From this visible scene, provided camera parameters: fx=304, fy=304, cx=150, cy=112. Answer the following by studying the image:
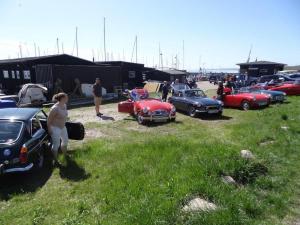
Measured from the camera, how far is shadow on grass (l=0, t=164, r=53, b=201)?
6.29 meters

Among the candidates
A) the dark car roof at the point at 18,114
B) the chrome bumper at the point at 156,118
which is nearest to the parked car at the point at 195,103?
the chrome bumper at the point at 156,118

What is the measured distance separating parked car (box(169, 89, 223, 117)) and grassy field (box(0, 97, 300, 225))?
493cm

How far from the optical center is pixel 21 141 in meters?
6.67

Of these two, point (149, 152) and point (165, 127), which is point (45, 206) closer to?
point (149, 152)

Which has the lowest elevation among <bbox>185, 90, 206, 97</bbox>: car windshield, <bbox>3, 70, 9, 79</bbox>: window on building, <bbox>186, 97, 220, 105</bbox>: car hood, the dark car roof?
<bbox>186, 97, 220, 105</bbox>: car hood

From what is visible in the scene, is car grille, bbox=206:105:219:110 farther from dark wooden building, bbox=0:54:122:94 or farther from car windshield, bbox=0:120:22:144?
dark wooden building, bbox=0:54:122:94

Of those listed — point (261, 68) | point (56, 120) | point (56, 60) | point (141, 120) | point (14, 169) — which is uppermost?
point (56, 60)

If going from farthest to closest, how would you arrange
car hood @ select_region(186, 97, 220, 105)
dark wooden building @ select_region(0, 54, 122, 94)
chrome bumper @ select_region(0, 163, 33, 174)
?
dark wooden building @ select_region(0, 54, 122, 94) < car hood @ select_region(186, 97, 220, 105) < chrome bumper @ select_region(0, 163, 33, 174)

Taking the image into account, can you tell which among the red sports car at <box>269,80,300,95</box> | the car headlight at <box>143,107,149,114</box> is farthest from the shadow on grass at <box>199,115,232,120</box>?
the red sports car at <box>269,80,300,95</box>

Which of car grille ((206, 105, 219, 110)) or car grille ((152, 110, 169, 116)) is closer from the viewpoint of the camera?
car grille ((152, 110, 169, 116))

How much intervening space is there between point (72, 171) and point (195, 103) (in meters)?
9.06

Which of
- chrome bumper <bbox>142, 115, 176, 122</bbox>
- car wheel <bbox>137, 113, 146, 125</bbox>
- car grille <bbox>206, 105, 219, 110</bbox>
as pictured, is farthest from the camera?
car grille <bbox>206, 105, 219, 110</bbox>

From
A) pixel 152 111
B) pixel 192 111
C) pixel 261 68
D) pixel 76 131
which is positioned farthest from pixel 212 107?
pixel 261 68

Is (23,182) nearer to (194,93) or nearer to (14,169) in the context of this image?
(14,169)
